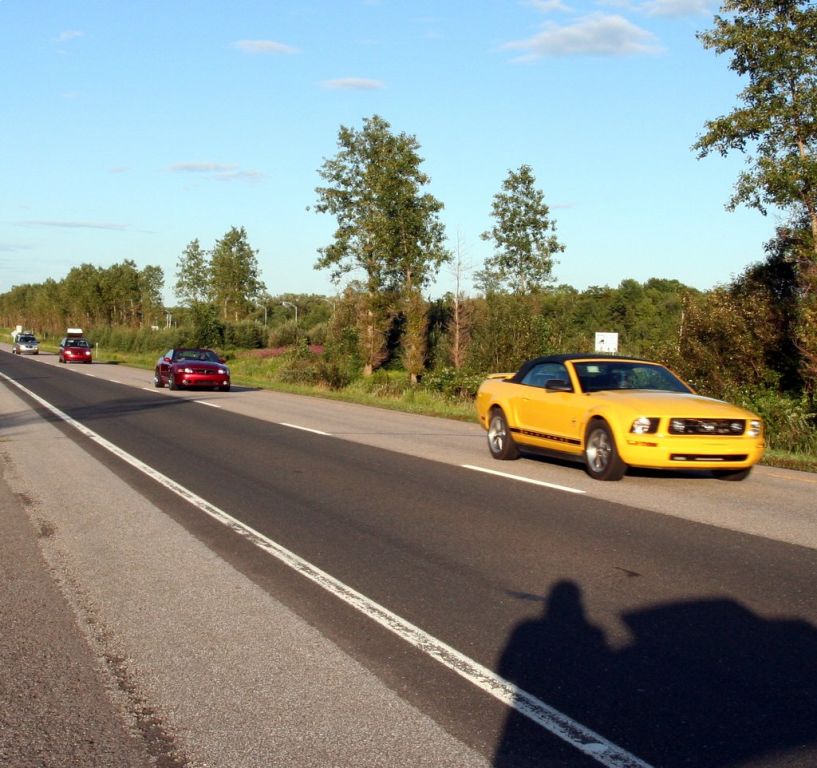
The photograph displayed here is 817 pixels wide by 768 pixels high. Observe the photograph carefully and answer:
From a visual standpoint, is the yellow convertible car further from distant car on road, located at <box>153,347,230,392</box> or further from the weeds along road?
distant car on road, located at <box>153,347,230,392</box>

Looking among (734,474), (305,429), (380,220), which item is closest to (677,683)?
(734,474)

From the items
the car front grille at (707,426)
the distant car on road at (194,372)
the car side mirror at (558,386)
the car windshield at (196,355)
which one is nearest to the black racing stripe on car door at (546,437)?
the car side mirror at (558,386)

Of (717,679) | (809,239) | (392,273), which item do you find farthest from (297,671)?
(392,273)

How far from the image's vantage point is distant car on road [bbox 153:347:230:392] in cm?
3253

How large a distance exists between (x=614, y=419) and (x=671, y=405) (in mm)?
677

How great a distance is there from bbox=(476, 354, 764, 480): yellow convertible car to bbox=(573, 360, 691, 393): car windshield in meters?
0.01

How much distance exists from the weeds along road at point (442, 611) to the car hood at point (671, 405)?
875 millimetres

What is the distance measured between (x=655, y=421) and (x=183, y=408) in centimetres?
1558

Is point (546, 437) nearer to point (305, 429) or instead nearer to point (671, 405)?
point (671, 405)

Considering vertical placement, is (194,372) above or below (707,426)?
below

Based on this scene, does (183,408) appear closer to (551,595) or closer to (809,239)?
(809,239)

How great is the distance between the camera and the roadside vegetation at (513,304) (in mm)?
20984

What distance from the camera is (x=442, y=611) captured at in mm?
6254

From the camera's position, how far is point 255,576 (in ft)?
23.7
